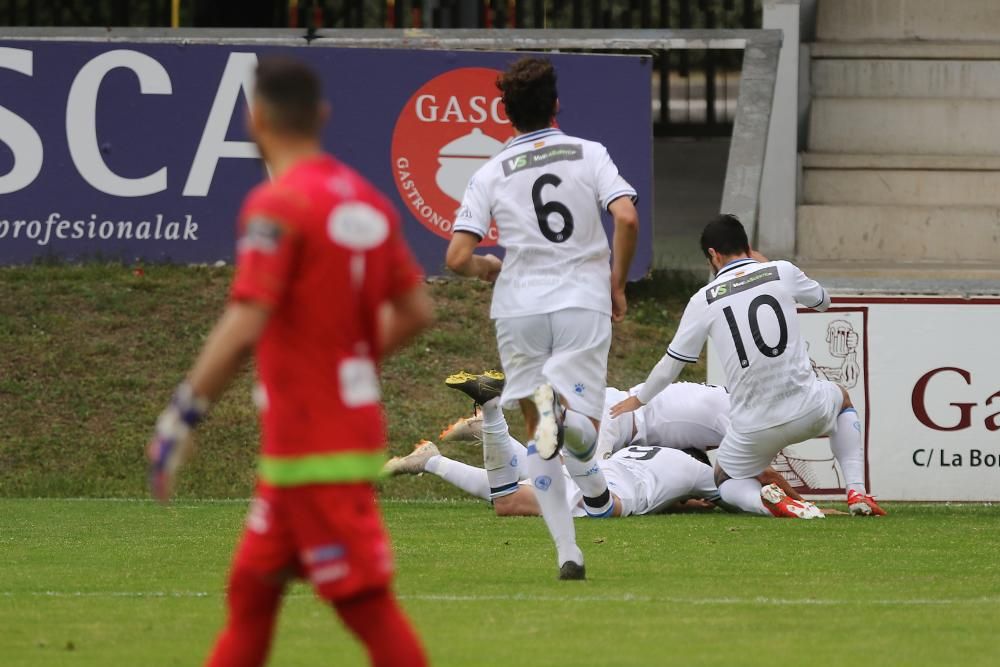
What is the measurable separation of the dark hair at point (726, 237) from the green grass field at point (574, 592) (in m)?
1.64

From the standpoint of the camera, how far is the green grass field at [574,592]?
233 inches

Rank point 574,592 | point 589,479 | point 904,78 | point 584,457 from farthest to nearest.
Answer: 1. point 904,78
2. point 589,479
3. point 584,457
4. point 574,592

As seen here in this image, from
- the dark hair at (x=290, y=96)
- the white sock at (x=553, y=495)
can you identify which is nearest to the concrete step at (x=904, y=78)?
the white sock at (x=553, y=495)

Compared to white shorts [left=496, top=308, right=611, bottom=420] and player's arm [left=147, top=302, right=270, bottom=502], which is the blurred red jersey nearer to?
player's arm [left=147, top=302, right=270, bottom=502]

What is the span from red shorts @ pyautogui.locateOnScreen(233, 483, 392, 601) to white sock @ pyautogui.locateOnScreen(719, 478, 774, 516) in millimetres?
6975

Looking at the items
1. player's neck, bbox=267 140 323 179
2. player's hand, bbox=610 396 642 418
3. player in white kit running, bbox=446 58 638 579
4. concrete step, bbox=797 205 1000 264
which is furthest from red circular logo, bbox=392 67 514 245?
player's neck, bbox=267 140 323 179

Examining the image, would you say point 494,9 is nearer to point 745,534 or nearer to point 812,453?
point 812,453

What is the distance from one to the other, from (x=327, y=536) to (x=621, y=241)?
11.1 feet

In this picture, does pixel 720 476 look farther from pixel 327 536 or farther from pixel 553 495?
pixel 327 536

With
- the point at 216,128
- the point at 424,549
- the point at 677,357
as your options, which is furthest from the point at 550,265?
the point at 216,128

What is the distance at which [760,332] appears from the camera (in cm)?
1052

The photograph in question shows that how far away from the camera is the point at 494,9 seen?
69.5 feet

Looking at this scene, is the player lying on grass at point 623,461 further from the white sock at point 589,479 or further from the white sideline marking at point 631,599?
the white sideline marking at point 631,599

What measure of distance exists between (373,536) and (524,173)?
142 inches
